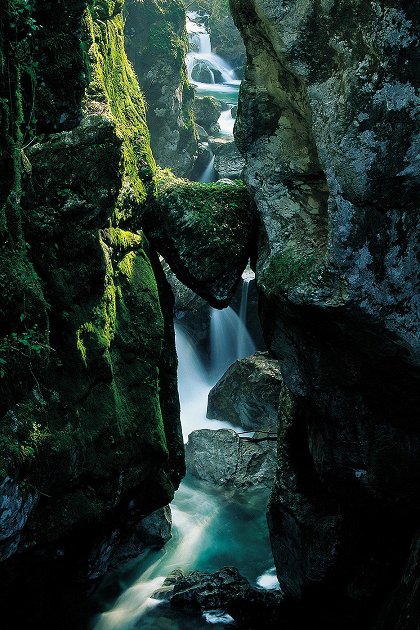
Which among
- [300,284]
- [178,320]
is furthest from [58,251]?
[178,320]

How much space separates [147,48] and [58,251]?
66.1 ft

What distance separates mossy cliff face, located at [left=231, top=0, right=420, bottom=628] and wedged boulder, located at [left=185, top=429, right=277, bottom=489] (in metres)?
4.03

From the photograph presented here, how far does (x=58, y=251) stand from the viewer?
720cm

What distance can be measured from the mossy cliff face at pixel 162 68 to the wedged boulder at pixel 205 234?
55.0 feet

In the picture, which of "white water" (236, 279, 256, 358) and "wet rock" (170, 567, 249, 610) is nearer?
"wet rock" (170, 567, 249, 610)

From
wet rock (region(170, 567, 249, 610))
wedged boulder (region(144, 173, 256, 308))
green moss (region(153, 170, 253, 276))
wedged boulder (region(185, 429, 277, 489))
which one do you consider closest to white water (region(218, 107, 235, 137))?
wedged boulder (region(185, 429, 277, 489))

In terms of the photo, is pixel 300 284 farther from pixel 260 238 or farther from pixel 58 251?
pixel 58 251

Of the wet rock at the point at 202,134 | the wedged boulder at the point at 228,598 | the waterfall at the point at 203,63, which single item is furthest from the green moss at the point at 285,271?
the waterfall at the point at 203,63

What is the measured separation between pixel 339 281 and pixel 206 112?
25.6 meters

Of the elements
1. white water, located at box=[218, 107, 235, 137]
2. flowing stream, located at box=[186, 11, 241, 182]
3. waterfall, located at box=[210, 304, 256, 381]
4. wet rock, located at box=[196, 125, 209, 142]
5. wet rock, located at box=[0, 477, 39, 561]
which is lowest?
waterfall, located at box=[210, 304, 256, 381]

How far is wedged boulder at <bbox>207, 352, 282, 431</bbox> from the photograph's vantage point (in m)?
15.4

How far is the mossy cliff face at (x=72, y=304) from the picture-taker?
6.10 metres

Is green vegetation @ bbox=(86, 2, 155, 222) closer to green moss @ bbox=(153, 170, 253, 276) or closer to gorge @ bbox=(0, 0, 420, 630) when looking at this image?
gorge @ bbox=(0, 0, 420, 630)

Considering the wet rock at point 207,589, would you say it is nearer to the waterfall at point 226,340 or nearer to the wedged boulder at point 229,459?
the wedged boulder at point 229,459
